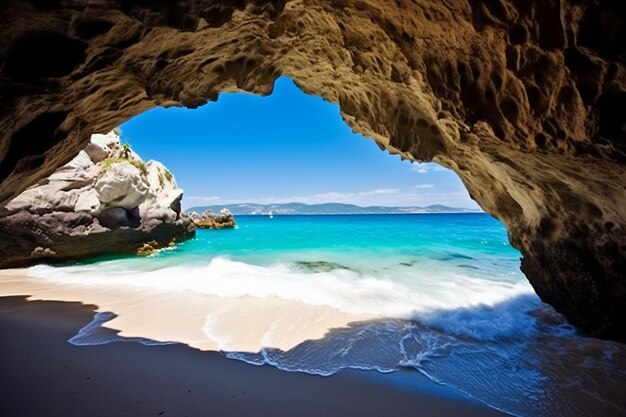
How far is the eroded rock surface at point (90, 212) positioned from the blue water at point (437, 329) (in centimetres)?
106

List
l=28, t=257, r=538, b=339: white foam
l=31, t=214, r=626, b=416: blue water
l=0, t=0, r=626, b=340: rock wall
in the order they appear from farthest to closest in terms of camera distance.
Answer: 1. l=28, t=257, r=538, b=339: white foam
2. l=31, t=214, r=626, b=416: blue water
3. l=0, t=0, r=626, b=340: rock wall

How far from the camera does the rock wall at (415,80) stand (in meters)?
2.70

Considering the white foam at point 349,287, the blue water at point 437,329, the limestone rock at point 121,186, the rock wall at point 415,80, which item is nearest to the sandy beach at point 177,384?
the blue water at point 437,329

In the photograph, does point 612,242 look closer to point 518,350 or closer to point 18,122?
point 518,350

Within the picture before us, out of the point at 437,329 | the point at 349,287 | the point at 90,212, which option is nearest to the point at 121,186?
the point at 90,212

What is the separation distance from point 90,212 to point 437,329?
47.9 feet

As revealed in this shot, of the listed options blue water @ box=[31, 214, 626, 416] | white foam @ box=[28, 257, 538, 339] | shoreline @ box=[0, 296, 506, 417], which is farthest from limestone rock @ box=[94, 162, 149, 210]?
shoreline @ box=[0, 296, 506, 417]

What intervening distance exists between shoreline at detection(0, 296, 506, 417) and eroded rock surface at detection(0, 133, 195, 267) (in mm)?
9902

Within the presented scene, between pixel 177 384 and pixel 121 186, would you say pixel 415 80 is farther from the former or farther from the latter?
pixel 121 186

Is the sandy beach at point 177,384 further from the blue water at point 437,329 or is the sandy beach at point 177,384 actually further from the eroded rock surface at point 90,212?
the eroded rock surface at point 90,212

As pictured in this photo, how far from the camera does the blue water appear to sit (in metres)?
3.90

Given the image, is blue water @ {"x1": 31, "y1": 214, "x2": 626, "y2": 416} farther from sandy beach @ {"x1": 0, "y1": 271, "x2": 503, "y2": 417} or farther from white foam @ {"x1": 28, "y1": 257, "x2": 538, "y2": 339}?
sandy beach @ {"x1": 0, "y1": 271, "x2": 503, "y2": 417}

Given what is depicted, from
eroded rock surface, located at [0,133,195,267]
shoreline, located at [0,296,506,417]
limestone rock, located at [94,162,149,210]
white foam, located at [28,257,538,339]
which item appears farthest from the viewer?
limestone rock, located at [94,162,149,210]

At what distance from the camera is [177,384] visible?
11.5 ft
